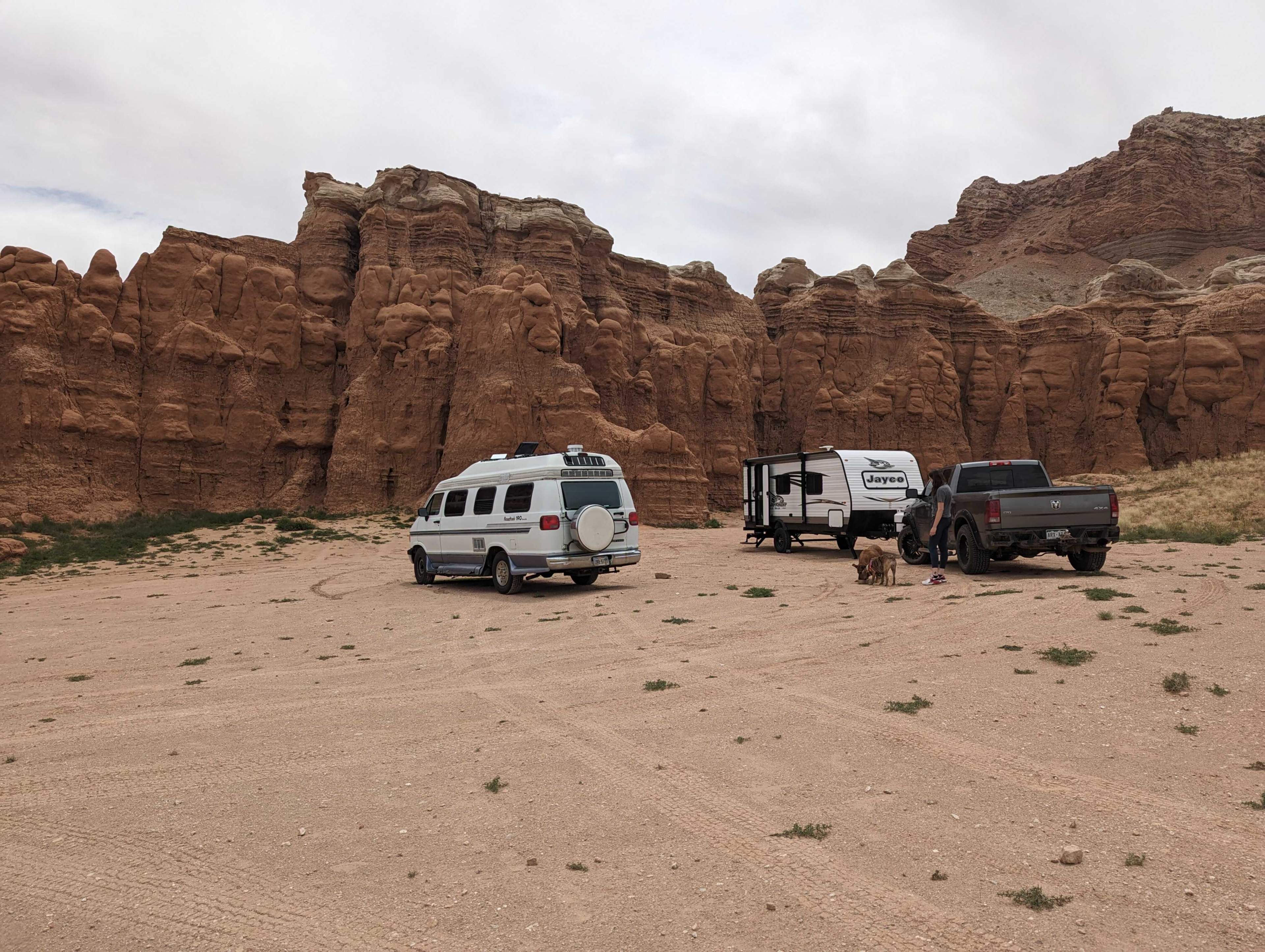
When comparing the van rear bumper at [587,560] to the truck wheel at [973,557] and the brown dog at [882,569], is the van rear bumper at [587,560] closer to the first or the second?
the brown dog at [882,569]

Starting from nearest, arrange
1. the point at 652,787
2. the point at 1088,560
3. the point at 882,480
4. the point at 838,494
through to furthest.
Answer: the point at 652,787 → the point at 1088,560 → the point at 882,480 → the point at 838,494

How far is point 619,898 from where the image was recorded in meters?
3.88

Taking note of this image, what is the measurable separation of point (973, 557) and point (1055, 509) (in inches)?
68.8

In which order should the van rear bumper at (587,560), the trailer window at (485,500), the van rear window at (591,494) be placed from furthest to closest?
the trailer window at (485,500) → the van rear window at (591,494) → the van rear bumper at (587,560)

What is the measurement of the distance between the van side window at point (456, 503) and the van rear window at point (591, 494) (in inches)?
121

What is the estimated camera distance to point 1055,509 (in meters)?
14.7

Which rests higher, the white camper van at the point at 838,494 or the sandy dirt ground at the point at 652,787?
the white camper van at the point at 838,494

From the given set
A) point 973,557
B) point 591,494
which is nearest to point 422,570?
point 591,494

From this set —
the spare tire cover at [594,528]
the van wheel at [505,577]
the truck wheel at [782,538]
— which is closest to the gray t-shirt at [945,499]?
the spare tire cover at [594,528]

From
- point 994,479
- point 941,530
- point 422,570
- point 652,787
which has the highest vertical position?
point 994,479

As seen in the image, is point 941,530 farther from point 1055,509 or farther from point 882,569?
point 1055,509

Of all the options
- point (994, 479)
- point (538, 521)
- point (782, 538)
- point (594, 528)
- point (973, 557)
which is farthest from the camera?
point (782, 538)

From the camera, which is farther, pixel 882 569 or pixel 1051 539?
pixel 882 569

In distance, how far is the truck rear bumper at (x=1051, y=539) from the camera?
1459 cm
